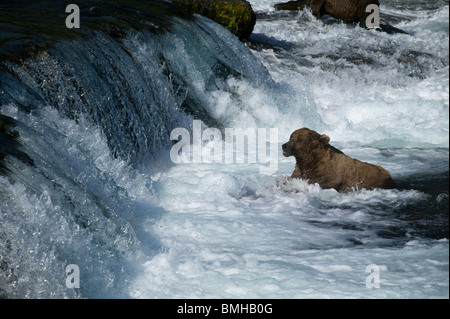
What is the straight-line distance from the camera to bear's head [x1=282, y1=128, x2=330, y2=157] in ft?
19.7

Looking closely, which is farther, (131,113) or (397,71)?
(397,71)

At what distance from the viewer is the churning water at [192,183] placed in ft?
13.0

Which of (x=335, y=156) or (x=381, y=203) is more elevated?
(x=335, y=156)

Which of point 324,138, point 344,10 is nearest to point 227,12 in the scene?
point 344,10

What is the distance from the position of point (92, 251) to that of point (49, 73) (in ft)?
8.25

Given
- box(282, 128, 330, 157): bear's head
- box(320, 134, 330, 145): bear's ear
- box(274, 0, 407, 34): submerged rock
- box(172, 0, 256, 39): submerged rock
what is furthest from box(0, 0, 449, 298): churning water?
box(274, 0, 407, 34): submerged rock

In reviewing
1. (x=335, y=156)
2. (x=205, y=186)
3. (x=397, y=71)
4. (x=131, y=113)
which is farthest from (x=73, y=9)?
(x=397, y=71)

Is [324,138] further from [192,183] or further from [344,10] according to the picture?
[344,10]

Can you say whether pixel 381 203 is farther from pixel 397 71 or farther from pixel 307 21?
pixel 307 21

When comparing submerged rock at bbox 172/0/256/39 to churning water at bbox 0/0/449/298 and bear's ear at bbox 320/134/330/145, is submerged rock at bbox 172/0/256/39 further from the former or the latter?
bear's ear at bbox 320/134/330/145

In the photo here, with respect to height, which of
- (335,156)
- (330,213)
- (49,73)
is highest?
(49,73)

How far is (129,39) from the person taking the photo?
7.69m

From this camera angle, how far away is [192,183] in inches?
257

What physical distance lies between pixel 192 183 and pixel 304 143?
1355mm
